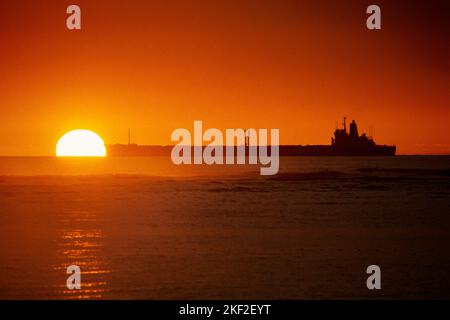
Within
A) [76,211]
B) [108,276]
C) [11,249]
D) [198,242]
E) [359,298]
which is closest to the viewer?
[359,298]

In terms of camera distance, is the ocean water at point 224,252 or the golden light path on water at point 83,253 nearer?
the golden light path on water at point 83,253

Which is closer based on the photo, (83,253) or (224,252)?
(83,253)

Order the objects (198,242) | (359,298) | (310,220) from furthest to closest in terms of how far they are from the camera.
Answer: (310,220), (198,242), (359,298)

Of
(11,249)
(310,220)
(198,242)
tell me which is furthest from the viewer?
(310,220)

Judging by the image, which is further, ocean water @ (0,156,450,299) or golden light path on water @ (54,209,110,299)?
ocean water @ (0,156,450,299)

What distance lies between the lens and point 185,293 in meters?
13.1

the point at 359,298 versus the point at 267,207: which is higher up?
the point at 267,207
